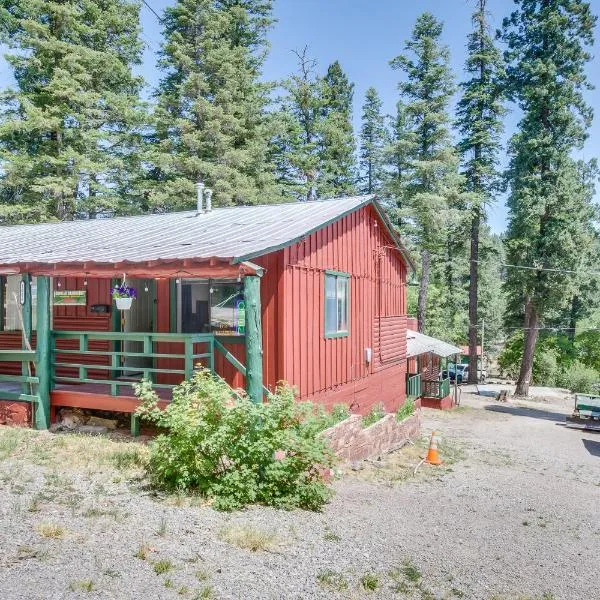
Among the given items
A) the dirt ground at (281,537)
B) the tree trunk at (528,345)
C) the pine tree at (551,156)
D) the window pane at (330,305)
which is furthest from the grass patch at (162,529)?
the tree trunk at (528,345)

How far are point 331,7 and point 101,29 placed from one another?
1590 cm

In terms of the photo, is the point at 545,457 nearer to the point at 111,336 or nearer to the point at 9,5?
the point at 111,336

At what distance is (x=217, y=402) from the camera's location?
21.8ft

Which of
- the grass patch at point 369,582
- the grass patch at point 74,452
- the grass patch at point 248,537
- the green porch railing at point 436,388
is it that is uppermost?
the grass patch at point 74,452

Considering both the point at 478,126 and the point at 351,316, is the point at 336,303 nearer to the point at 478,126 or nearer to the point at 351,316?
the point at 351,316

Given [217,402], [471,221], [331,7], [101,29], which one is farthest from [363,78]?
[217,402]

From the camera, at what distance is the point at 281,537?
5.72 m

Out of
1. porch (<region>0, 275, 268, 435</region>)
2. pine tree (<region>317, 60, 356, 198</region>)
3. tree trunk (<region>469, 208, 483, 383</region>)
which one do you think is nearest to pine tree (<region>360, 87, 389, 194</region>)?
pine tree (<region>317, 60, 356, 198</region>)

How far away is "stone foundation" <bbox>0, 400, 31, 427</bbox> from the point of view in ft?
31.3

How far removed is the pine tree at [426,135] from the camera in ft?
99.7

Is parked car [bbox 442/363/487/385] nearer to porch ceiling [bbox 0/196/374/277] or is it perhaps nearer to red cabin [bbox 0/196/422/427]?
red cabin [bbox 0/196/422/427]

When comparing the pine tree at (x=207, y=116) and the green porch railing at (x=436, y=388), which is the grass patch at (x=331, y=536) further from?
the pine tree at (x=207, y=116)

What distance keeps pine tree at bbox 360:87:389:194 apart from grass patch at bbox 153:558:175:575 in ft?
124

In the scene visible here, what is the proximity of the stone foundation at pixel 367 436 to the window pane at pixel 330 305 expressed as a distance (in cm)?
201
